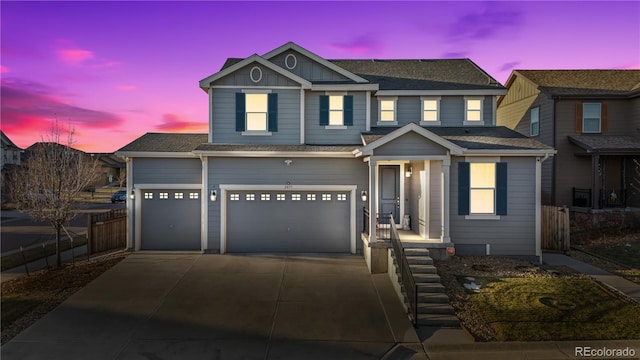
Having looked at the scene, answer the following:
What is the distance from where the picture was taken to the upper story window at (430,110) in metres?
15.0

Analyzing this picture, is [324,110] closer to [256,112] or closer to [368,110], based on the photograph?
[368,110]

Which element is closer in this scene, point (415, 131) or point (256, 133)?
point (415, 131)

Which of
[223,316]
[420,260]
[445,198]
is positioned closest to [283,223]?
[420,260]

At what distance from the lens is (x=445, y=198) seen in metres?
11.6

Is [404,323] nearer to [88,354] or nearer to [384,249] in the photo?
[384,249]

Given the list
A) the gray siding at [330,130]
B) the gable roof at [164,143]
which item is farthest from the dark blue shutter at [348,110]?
the gable roof at [164,143]

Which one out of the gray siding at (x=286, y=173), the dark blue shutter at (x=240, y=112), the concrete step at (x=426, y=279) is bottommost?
the concrete step at (x=426, y=279)

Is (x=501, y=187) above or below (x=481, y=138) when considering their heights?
below

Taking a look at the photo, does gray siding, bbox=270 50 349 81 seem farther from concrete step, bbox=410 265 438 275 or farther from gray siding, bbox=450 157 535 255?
concrete step, bbox=410 265 438 275

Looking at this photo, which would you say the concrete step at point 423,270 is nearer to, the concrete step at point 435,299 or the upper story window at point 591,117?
the concrete step at point 435,299

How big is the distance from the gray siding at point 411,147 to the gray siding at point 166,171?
22.6ft

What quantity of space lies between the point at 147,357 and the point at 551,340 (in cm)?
762

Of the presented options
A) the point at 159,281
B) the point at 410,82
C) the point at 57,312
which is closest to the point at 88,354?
the point at 57,312

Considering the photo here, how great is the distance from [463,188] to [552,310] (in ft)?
16.3
